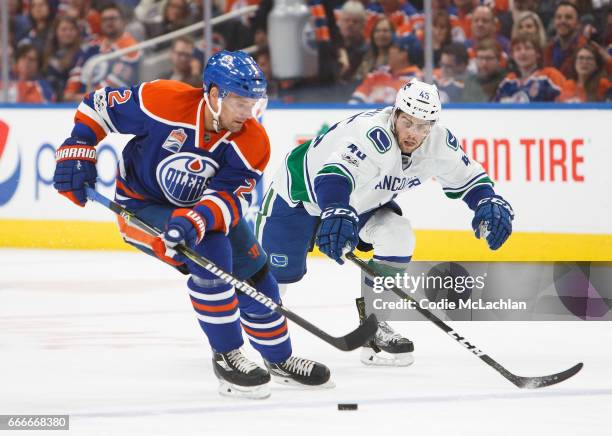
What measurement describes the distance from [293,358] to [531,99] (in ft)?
11.6

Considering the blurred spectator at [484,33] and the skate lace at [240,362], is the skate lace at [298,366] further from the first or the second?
the blurred spectator at [484,33]

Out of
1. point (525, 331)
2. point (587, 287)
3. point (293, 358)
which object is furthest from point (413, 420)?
point (587, 287)

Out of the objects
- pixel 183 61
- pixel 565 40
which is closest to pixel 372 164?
pixel 565 40

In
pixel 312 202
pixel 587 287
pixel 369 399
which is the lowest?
pixel 587 287

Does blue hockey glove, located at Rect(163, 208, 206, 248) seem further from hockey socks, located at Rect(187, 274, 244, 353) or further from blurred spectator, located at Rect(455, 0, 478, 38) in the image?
blurred spectator, located at Rect(455, 0, 478, 38)

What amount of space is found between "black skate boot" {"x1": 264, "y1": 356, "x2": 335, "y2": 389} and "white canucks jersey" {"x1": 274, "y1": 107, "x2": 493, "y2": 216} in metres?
0.64

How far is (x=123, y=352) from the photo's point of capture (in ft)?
14.9

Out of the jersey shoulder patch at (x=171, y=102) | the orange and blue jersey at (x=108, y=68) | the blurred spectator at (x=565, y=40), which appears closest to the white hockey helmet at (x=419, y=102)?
the jersey shoulder patch at (x=171, y=102)

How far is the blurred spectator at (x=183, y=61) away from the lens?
25.8ft

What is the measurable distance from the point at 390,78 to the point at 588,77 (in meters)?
1.17

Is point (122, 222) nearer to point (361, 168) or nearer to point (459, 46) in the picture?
point (361, 168)

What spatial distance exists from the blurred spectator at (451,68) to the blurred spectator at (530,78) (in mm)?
276

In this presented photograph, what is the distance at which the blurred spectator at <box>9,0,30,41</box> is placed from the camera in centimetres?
827

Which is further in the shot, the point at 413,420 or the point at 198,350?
the point at 198,350
